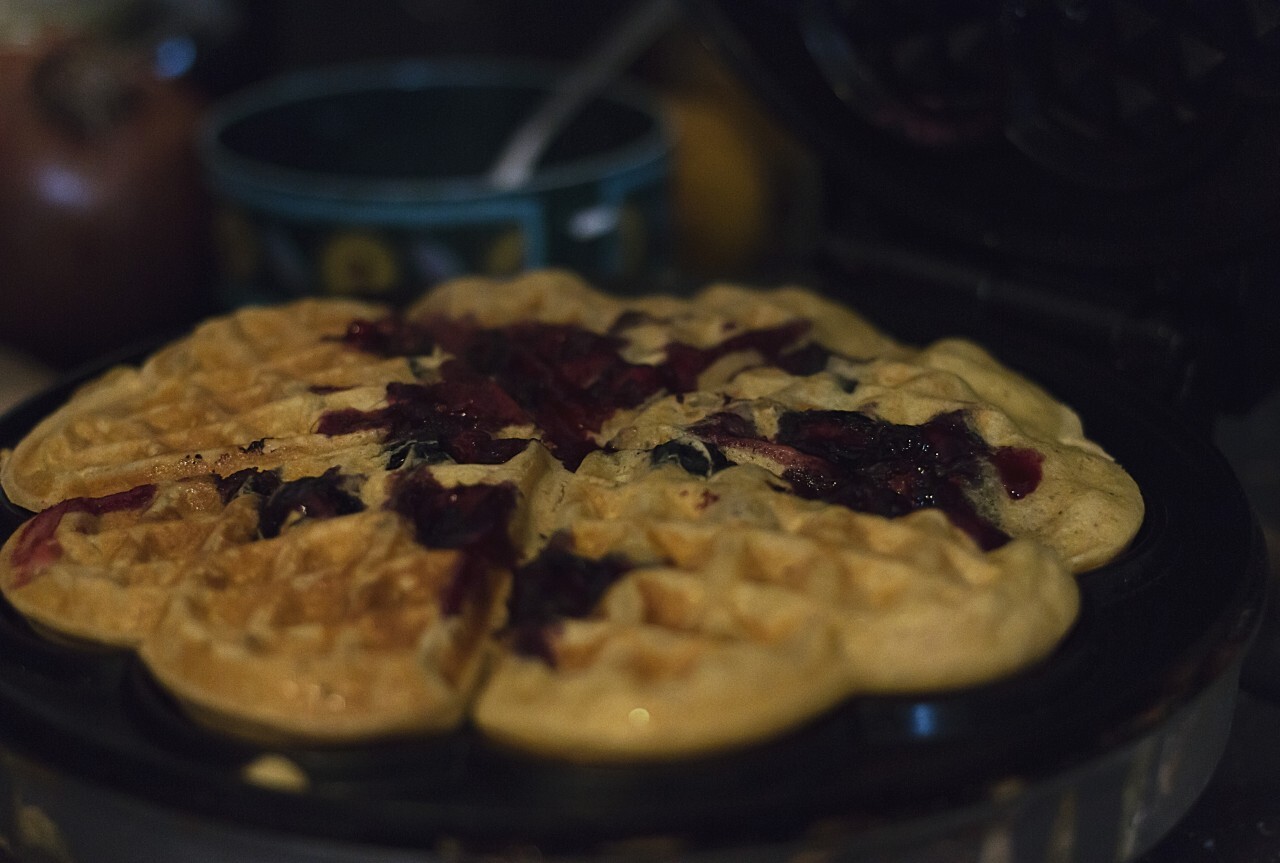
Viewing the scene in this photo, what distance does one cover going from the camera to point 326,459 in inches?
35.2

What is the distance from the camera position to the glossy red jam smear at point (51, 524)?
2.61 feet

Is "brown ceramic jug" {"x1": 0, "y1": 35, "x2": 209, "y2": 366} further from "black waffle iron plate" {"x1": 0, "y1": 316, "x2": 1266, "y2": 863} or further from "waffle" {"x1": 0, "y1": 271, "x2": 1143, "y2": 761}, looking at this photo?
"black waffle iron plate" {"x1": 0, "y1": 316, "x2": 1266, "y2": 863}

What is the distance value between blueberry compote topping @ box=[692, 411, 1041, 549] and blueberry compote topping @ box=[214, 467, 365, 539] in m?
0.24

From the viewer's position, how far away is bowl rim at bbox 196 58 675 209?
1488 millimetres

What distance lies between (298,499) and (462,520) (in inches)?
4.8

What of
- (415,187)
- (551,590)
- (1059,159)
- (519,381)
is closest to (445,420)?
(519,381)

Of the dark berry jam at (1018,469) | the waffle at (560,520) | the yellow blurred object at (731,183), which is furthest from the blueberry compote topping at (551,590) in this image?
the yellow blurred object at (731,183)

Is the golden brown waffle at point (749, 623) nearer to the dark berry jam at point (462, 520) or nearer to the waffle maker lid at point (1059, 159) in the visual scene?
the dark berry jam at point (462, 520)

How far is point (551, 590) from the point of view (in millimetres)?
741

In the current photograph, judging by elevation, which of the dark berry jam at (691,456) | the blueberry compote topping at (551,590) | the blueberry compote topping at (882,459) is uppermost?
the blueberry compote topping at (882,459)

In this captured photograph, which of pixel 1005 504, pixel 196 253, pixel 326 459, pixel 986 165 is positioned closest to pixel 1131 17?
pixel 986 165

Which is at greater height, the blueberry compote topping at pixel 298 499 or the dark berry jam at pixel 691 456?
the dark berry jam at pixel 691 456

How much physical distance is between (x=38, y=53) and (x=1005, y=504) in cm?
137

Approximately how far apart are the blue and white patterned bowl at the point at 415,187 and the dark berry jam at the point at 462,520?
17.7 inches
